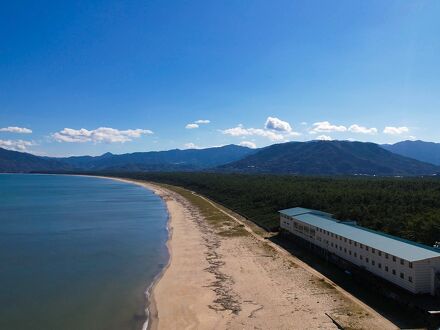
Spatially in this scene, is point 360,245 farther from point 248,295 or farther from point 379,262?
point 248,295

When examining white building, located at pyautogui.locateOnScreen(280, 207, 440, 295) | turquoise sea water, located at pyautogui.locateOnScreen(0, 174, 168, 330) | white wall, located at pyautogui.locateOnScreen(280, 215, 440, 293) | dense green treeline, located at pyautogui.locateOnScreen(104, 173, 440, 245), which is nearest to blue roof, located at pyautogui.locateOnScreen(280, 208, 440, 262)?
white building, located at pyautogui.locateOnScreen(280, 207, 440, 295)

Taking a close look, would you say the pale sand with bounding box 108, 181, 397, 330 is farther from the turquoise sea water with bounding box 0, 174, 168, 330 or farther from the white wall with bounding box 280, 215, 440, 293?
the white wall with bounding box 280, 215, 440, 293

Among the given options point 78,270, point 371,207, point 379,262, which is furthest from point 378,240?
point 78,270

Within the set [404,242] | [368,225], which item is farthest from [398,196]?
[404,242]

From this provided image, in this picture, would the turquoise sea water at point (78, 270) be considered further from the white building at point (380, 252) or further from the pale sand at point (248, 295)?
the white building at point (380, 252)

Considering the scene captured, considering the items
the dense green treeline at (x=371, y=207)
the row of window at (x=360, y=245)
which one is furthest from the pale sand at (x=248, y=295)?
the dense green treeline at (x=371, y=207)
